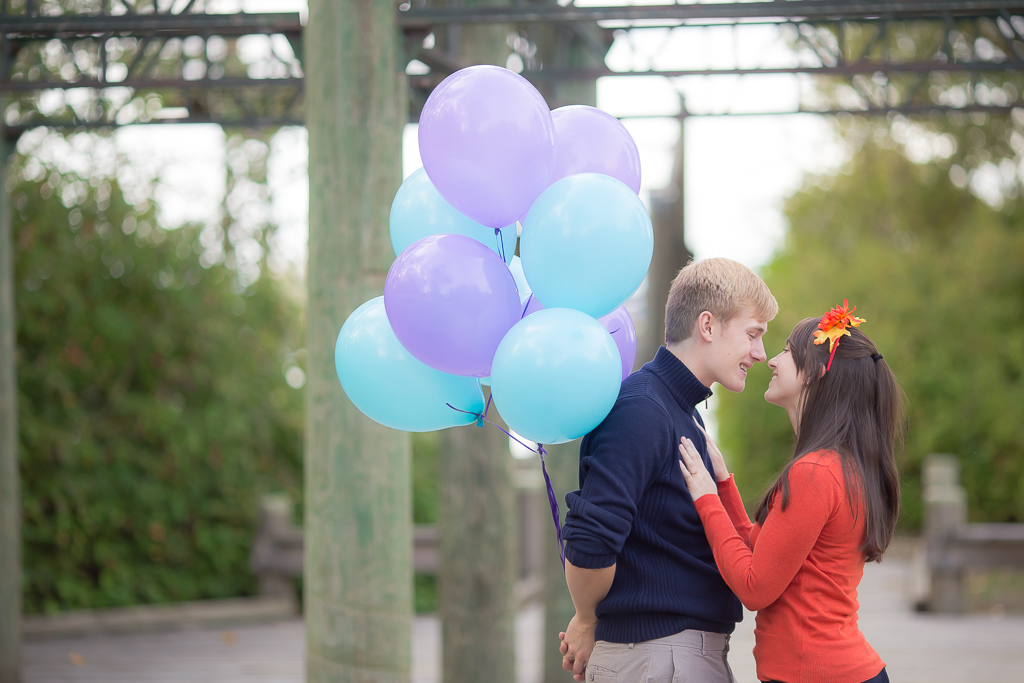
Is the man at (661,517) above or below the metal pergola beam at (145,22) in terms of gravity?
below

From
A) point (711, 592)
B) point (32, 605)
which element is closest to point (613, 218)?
point (711, 592)

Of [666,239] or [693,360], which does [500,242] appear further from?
[666,239]

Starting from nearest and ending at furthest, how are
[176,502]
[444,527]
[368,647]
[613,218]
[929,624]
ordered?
[613,218] < [368,647] < [444,527] < [929,624] < [176,502]

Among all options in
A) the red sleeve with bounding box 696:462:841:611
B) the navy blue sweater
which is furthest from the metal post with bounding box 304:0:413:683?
the red sleeve with bounding box 696:462:841:611

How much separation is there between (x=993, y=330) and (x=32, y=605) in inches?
459

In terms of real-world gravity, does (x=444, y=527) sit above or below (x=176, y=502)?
above

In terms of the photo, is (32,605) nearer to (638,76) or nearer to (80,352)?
(80,352)

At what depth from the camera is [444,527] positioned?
5.17m

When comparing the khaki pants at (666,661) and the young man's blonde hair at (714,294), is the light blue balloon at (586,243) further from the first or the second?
the khaki pants at (666,661)

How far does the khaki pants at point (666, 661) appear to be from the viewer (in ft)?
6.82

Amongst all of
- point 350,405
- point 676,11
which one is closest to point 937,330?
point 676,11

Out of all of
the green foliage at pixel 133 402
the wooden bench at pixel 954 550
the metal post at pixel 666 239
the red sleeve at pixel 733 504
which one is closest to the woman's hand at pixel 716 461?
the red sleeve at pixel 733 504

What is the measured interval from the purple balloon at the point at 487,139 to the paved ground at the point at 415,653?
4.37 metres

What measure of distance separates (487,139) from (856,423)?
3.50ft
